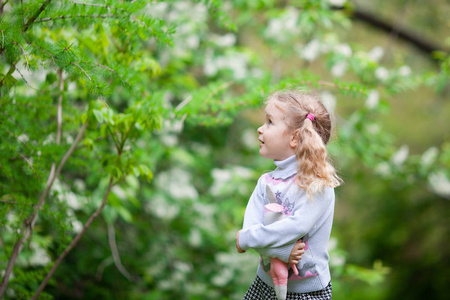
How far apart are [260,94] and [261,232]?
3.00 ft

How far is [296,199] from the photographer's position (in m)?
1.43

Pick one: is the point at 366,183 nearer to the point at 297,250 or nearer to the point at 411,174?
the point at 411,174

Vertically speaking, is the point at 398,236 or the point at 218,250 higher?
the point at 398,236

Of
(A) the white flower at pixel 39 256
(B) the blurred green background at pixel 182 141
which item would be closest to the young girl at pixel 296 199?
(B) the blurred green background at pixel 182 141

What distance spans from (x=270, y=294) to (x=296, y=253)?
0.75 ft

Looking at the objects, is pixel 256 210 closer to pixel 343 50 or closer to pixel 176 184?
pixel 176 184

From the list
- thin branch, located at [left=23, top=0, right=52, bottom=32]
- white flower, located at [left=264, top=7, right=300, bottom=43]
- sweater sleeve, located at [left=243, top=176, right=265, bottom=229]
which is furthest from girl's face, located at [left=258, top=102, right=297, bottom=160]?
white flower, located at [left=264, top=7, right=300, bottom=43]

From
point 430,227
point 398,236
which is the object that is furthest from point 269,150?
point 398,236

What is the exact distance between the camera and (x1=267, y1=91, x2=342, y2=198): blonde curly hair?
143 cm

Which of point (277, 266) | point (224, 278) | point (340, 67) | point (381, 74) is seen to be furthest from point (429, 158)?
point (277, 266)

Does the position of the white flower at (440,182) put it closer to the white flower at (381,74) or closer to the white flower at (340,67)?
the white flower at (381,74)

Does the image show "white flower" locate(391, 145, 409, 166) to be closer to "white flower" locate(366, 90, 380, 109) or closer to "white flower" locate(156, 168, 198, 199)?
"white flower" locate(366, 90, 380, 109)

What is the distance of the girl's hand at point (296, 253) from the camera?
1396 mm

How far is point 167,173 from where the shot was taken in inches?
154
